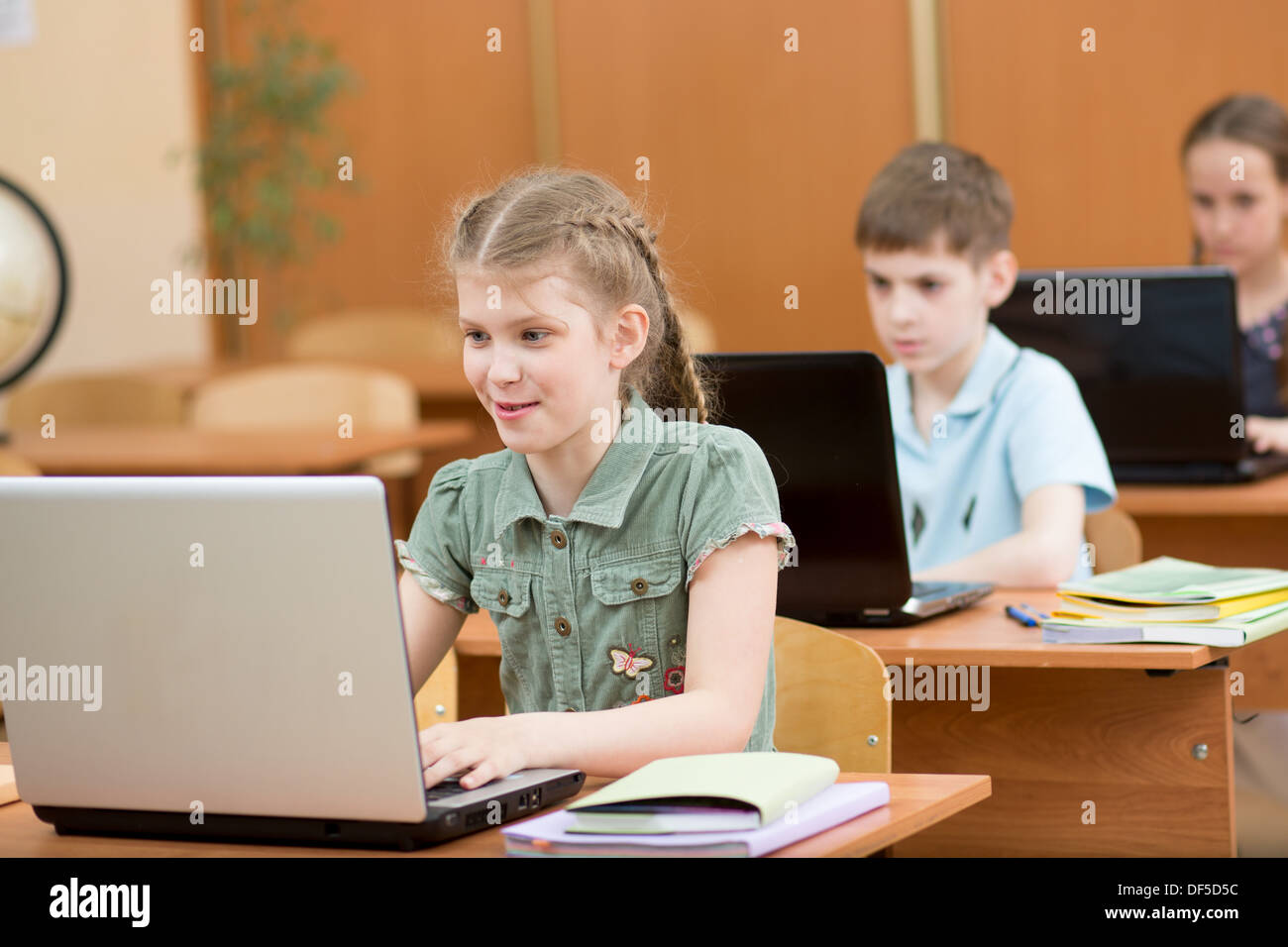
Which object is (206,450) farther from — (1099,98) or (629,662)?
(1099,98)

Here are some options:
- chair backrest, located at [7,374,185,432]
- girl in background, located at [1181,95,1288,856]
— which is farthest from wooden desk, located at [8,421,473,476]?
girl in background, located at [1181,95,1288,856]

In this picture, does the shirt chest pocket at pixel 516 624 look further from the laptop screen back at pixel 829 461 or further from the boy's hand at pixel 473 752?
the laptop screen back at pixel 829 461

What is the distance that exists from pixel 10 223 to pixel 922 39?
12.2 feet

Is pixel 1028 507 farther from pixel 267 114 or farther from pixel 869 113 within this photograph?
pixel 267 114

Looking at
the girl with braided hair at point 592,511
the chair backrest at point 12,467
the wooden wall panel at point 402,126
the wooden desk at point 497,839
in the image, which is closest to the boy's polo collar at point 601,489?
the girl with braided hair at point 592,511

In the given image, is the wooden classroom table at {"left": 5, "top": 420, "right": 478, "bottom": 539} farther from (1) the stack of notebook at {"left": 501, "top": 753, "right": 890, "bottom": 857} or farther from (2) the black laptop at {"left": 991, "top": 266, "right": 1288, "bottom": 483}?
(1) the stack of notebook at {"left": 501, "top": 753, "right": 890, "bottom": 857}

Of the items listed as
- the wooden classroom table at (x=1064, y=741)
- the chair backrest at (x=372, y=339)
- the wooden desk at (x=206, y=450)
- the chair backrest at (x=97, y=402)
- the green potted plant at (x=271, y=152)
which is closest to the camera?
the wooden classroom table at (x=1064, y=741)

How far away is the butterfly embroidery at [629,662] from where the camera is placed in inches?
57.4

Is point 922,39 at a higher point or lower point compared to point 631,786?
higher

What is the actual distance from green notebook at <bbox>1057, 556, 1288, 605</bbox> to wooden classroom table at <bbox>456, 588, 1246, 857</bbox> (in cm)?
6

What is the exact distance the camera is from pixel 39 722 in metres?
1.14

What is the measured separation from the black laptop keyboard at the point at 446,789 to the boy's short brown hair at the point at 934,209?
4.36ft

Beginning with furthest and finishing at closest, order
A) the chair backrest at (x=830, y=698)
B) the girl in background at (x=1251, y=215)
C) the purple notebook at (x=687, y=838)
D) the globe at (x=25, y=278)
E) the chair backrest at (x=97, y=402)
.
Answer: the chair backrest at (x=97, y=402), the girl in background at (x=1251, y=215), the globe at (x=25, y=278), the chair backrest at (x=830, y=698), the purple notebook at (x=687, y=838)

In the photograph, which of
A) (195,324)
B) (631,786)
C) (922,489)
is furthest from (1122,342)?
(195,324)
